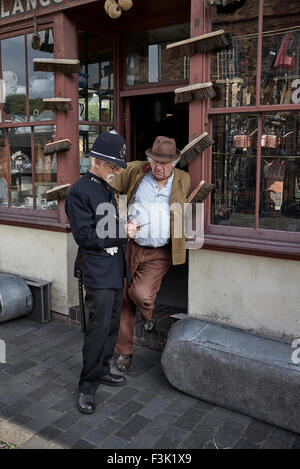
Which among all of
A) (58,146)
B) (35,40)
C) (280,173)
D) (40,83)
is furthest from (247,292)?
(35,40)

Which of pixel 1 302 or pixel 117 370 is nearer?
pixel 117 370

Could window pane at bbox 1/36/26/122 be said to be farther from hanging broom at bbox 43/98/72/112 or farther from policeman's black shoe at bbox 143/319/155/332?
policeman's black shoe at bbox 143/319/155/332

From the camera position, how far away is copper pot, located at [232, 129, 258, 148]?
3766 millimetres

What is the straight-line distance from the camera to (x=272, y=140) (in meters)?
3.66

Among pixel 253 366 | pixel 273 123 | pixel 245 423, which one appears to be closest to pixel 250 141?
pixel 273 123

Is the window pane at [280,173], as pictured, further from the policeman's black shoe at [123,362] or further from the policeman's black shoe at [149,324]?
the policeman's black shoe at [123,362]

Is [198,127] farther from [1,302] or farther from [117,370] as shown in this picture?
[1,302]

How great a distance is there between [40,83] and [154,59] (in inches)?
52.1

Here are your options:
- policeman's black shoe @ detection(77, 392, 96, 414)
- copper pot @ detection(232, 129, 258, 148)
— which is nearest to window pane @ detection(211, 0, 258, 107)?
copper pot @ detection(232, 129, 258, 148)

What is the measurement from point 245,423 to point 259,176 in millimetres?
1935

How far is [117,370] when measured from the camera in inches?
155

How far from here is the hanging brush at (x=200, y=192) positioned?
3809 millimetres

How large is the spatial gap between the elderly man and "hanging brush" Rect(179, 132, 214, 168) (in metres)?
0.10

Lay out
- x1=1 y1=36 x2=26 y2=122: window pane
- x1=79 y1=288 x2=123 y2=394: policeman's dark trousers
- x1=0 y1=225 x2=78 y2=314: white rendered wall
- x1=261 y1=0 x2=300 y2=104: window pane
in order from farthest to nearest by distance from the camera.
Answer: x1=1 y1=36 x2=26 y2=122: window pane < x1=0 y1=225 x2=78 y2=314: white rendered wall < x1=261 y1=0 x2=300 y2=104: window pane < x1=79 y1=288 x2=123 y2=394: policeman's dark trousers
